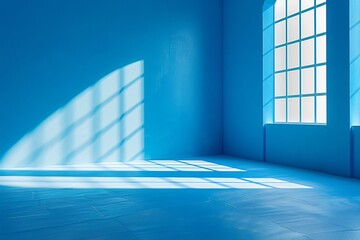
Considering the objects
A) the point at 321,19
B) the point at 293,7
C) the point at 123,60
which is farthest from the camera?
the point at 123,60

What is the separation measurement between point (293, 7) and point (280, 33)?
60 cm

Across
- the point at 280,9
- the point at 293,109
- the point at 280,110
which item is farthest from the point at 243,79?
the point at 280,9

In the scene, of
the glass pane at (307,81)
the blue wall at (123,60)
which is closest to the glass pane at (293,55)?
the glass pane at (307,81)

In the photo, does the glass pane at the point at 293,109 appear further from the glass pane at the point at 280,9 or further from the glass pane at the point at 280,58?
the glass pane at the point at 280,9

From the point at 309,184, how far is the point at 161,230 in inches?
114

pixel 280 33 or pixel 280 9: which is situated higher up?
pixel 280 9

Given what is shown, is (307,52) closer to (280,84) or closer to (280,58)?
(280,58)

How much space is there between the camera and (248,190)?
511 cm

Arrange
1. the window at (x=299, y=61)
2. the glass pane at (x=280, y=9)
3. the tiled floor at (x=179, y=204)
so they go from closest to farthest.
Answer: the tiled floor at (x=179, y=204) → the window at (x=299, y=61) → the glass pane at (x=280, y=9)

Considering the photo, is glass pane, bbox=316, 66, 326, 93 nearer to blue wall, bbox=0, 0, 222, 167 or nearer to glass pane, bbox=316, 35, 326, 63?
glass pane, bbox=316, 35, 326, 63

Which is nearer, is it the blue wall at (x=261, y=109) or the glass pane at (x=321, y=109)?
the blue wall at (x=261, y=109)

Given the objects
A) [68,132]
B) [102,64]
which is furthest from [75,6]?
[68,132]

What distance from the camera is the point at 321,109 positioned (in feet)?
22.6

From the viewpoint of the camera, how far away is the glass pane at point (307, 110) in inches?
280
